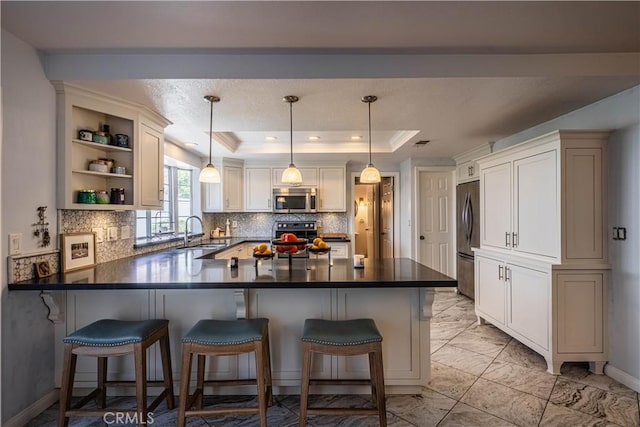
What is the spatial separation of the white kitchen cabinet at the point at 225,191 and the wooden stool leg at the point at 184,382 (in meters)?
3.53

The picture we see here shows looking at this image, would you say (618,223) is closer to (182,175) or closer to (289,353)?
(289,353)

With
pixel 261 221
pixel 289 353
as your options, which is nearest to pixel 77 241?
pixel 289 353

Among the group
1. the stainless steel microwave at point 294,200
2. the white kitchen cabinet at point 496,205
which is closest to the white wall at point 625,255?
the white kitchen cabinet at point 496,205

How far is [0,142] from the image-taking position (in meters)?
1.73

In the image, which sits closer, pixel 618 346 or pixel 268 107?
pixel 618 346

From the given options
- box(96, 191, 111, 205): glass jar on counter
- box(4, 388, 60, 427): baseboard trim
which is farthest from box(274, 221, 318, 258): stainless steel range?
box(4, 388, 60, 427): baseboard trim

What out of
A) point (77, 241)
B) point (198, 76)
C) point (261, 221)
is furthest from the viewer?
point (261, 221)

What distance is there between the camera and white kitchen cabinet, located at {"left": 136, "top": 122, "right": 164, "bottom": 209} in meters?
2.77

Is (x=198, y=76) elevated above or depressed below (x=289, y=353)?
above

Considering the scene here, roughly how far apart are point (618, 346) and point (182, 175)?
5.28 meters

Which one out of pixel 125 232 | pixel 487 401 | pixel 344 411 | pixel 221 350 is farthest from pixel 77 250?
pixel 487 401

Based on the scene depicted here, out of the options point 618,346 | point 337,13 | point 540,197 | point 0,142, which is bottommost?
point 618,346

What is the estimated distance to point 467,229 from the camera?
4.61 meters

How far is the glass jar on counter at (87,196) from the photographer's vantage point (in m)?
2.35
